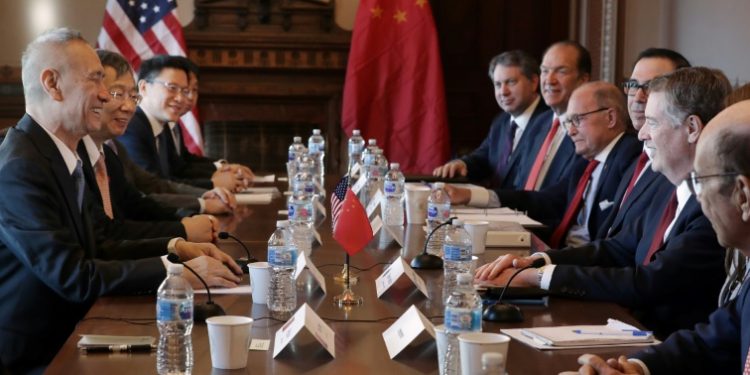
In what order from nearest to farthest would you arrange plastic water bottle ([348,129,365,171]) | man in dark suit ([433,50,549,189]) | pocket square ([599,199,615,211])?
pocket square ([599,199,615,211]) < man in dark suit ([433,50,549,189]) < plastic water bottle ([348,129,365,171])

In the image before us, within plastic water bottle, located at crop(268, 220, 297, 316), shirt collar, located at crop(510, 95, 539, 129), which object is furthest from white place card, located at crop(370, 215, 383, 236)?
shirt collar, located at crop(510, 95, 539, 129)

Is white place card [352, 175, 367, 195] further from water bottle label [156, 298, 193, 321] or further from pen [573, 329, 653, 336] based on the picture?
water bottle label [156, 298, 193, 321]

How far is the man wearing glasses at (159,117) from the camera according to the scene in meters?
5.42

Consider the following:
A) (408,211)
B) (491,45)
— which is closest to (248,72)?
(491,45)

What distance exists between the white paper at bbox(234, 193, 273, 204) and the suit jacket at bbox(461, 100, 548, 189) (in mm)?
1481

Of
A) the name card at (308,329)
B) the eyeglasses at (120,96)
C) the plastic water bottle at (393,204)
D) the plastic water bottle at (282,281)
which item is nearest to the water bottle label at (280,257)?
the plastic water bottle at (282,281)

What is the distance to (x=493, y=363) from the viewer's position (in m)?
1.67

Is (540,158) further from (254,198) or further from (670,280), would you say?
(670,280)

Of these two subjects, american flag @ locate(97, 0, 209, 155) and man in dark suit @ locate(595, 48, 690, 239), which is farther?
american flag @ locate(97, 0, 209, 155)

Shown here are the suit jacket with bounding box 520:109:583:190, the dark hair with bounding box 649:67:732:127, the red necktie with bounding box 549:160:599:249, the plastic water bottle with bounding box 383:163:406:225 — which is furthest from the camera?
the suit jacket with bounding box 520:109:583:190

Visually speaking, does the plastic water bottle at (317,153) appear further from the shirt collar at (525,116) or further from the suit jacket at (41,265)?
the suit jacket at (41,265)

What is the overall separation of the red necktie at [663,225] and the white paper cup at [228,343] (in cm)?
145

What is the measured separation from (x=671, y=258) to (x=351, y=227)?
0.87 meters

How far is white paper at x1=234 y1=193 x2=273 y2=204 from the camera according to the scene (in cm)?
488
